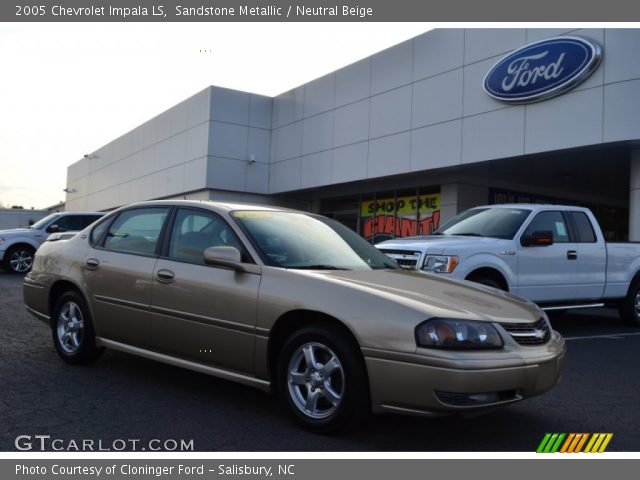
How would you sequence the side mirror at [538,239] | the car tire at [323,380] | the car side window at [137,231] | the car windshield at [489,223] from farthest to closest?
the car windshield at [489,223], the side mirror at [538,239], the car side window at [137,231], the car tire at [323,380]

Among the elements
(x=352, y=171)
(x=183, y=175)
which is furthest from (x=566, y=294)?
(x=183, y=175)

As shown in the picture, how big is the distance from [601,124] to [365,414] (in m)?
12.2

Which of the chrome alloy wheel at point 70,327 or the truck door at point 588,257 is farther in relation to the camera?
the truck door at point 588,257

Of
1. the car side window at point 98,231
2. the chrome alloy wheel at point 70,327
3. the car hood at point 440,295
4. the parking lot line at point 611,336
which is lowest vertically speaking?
the parking lot line at point 611,336

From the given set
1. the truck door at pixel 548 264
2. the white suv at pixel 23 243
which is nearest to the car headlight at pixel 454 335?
the truck door at pixel 548 264

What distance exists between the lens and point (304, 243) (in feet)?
15.7

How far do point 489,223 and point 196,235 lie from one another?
533 centimetres

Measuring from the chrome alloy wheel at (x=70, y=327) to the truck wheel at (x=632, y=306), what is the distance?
8546 mm

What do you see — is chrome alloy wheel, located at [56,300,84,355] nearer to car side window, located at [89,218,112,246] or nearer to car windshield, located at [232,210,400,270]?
car side window, located at [89,218,112,246]

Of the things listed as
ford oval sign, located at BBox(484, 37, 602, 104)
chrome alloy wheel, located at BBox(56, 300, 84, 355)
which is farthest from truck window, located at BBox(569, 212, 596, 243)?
chrome alloy wheel, located at BBox(56, 300, 84, 355)

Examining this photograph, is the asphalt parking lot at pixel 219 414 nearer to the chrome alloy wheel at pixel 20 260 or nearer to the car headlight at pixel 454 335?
the car headlight at pixel 454 335

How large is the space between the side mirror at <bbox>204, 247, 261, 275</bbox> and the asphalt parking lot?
1.01 metres

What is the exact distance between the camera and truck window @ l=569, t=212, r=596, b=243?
9.42 m

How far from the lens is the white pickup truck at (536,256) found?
7.99 meters
